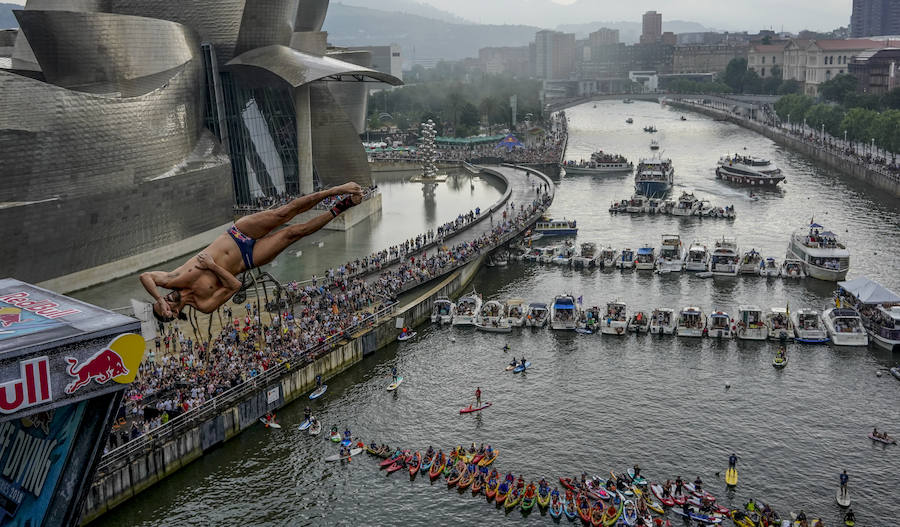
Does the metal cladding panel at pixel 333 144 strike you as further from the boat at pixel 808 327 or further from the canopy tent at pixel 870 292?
the canopy tent at pixel 870 292

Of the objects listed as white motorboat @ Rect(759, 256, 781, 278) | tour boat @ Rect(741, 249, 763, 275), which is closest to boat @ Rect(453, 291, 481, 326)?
tour boat @ Rect(741, 249, 763, 275)

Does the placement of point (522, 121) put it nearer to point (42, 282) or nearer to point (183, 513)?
point (42, 282)

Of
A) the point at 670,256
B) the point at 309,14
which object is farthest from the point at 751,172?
the point at 309,14

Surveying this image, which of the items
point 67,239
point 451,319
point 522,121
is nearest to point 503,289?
point 451,319

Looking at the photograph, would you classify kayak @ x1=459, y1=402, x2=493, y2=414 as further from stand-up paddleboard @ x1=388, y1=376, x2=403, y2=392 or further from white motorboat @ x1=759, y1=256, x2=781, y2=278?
white motorboat @ x1=759, y1=256, x2=781, y2=278

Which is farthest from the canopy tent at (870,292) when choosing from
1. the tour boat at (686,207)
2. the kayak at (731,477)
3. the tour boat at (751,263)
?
the tour boat at (686,207)
